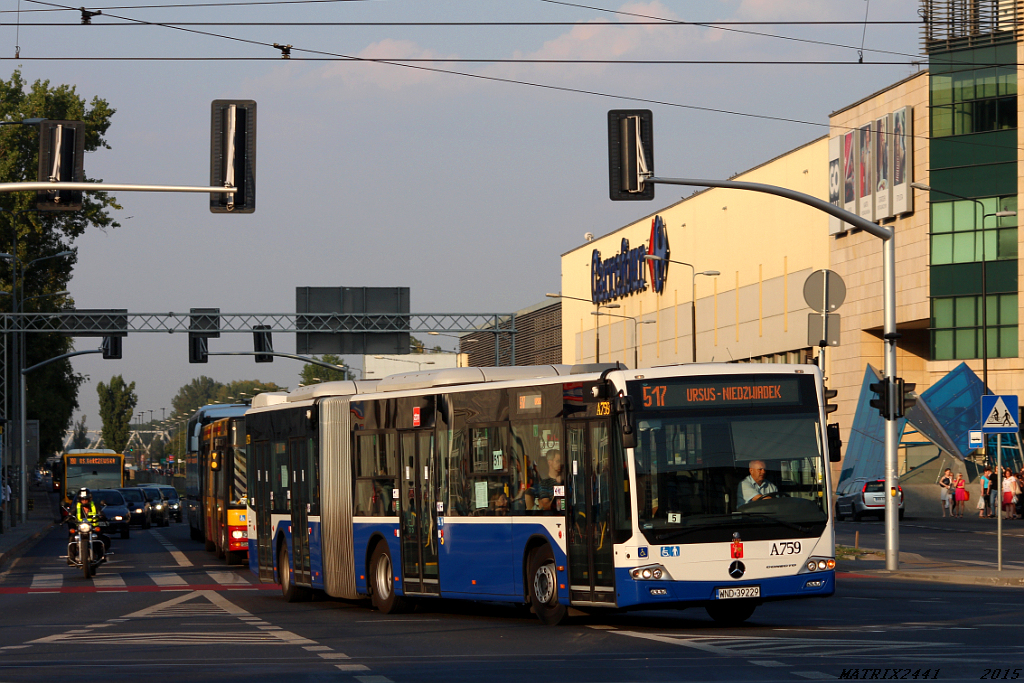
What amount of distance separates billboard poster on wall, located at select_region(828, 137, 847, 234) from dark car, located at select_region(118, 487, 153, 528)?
1291 inches

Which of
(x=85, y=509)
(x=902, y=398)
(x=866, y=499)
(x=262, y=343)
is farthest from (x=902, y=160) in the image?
(x=85, y=509)

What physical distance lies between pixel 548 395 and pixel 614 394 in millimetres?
1172

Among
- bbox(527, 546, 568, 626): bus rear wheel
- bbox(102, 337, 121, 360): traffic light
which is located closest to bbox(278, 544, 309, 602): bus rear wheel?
bbox(527, 546, 568, 626): bus rear wheel

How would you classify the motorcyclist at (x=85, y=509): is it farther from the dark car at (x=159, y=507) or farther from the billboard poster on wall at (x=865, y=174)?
the billboard poster on wall at (x=865, y=174)

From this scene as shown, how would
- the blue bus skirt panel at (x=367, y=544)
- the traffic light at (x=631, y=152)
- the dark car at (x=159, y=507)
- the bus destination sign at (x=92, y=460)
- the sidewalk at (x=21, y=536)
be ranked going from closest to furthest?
the blue bus skirt panel at (x=367, y=544)
the traffic light at (x=631, y=152)
the sidewalk at (x=21, y=536)
the bus destination sign at (x=92, y=460)
the dark car at (x=159, y=507)

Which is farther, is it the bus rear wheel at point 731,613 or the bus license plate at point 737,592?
the bus rear wheel at point 731,613

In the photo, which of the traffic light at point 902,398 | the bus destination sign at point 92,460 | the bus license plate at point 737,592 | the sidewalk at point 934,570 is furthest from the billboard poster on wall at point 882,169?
the bus license plate at point 737,592

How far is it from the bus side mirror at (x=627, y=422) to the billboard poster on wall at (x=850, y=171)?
5503 cm

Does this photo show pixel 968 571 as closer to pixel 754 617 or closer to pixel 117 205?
pixel 754 617

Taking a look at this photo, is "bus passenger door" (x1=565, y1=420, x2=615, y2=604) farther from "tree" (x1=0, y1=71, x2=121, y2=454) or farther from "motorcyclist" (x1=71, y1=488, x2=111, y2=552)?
"tree" (x1=0, y1=71, x2=121, y2=454)

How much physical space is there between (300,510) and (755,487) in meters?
8.45

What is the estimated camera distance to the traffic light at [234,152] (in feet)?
65.0

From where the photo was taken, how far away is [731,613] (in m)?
16.5

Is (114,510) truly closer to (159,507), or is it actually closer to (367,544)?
(159,507)
